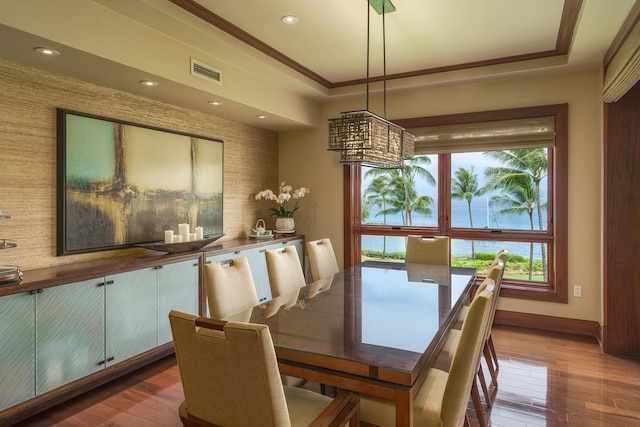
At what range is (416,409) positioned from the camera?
173 centimetres

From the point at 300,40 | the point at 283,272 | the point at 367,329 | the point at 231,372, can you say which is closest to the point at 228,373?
the point at 231,372

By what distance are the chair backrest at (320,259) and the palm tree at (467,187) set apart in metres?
1.75

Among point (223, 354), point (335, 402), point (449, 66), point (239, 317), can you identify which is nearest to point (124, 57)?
point (239, 317)

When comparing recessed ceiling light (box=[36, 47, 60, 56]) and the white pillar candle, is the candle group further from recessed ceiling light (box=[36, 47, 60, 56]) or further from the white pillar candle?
recessed ceiling light (box=[36, 47, 60, 56])

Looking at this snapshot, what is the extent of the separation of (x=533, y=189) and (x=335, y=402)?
359 centimetres

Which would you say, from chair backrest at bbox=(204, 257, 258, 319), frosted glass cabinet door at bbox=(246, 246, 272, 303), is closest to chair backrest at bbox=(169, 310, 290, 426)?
chair backrest at bbox=(204, 257, 258, 319)

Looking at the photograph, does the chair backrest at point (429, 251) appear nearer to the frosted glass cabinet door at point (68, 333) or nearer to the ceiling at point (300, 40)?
the ceiling at point (300, 40)

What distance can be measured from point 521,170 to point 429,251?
1399mm

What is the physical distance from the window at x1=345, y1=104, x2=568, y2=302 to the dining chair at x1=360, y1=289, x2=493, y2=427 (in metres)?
2.91

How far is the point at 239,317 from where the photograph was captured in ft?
6.93

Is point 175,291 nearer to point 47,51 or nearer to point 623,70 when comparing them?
point 47,51

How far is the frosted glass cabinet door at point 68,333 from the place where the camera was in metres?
2.45

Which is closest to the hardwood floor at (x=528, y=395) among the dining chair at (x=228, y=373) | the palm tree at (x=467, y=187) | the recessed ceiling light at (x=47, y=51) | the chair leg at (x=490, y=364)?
the chair leg at (x=490, y=364)

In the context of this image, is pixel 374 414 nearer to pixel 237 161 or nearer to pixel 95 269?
pixel 95 269
